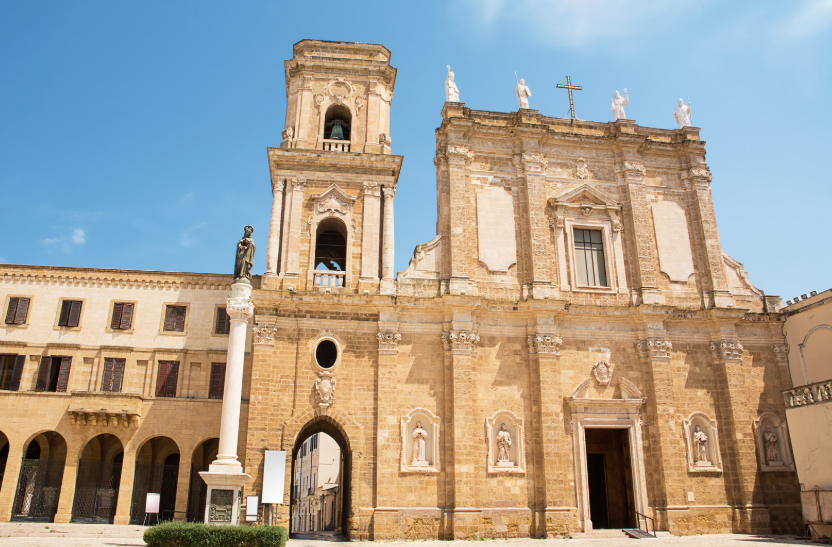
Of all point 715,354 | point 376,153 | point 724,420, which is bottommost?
point 724,420

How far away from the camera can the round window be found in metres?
19.8

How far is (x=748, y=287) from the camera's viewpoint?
2339cm

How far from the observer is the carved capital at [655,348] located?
21125 mm

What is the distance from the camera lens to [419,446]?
1912cm

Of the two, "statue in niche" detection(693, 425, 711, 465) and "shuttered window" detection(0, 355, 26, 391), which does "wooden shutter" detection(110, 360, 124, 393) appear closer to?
"shuttered window" detection(0, 355, 26, 391)

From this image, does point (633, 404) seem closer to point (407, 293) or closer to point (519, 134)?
point (407, 293)

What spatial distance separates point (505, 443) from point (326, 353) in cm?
627

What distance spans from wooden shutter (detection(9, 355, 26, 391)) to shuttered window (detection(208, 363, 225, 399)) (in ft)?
23.1

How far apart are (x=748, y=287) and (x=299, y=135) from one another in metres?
17.4

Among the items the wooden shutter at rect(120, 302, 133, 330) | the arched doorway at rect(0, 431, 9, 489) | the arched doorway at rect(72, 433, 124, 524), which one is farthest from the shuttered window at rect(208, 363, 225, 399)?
the arched doorway at rect(0, 431, 9, 489)

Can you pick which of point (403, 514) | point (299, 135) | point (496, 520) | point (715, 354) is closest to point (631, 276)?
point (715, 354)

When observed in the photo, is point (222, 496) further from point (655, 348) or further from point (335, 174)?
point (655, 348)

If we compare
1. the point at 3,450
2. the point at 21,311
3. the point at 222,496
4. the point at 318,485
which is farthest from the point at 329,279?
the point at 318,485

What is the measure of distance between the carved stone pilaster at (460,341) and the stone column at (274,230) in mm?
5885
